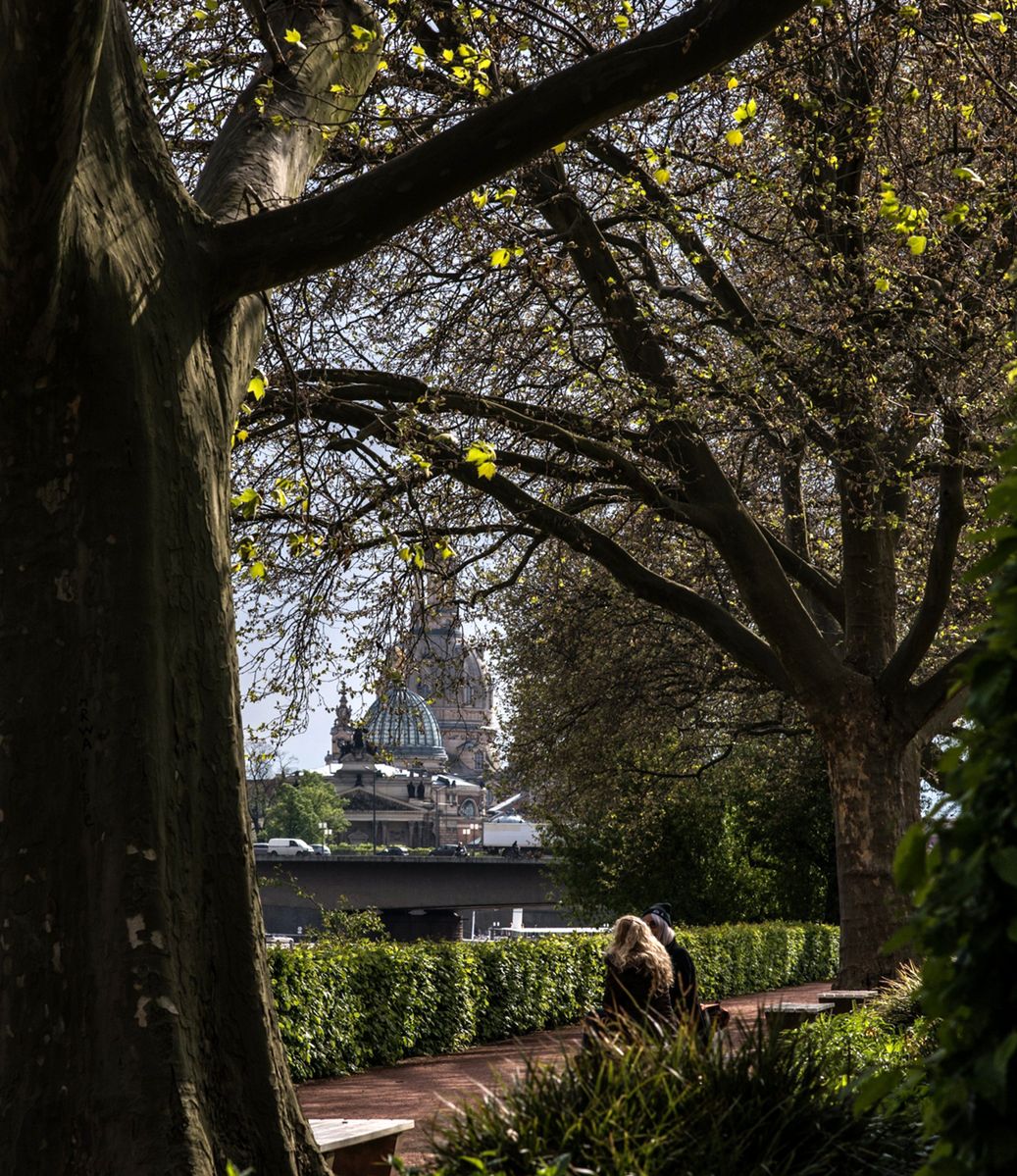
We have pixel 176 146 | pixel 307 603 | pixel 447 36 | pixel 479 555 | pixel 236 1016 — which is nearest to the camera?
pixel 236 1016

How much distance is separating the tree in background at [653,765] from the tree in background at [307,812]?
85083 millimetres

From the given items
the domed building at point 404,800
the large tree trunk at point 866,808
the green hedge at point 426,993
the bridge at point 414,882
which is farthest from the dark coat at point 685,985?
the domed building at point 404,800

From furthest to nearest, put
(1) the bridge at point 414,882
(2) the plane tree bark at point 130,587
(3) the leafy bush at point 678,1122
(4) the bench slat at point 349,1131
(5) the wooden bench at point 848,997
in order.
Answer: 1. (1) the bridge at point 414,882
2. (5) the wooden bench at point 848,997
3. (4) the bench slat at point 349,1131
4. (3) the leafy bush at point 678,1122
5. (2) the plane tree bark at point 130,587

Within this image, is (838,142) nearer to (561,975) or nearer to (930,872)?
(930,872)

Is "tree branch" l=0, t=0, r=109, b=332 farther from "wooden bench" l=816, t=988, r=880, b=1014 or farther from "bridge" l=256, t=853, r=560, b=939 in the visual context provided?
"bridge" l=256, t=853, r=560, b=939

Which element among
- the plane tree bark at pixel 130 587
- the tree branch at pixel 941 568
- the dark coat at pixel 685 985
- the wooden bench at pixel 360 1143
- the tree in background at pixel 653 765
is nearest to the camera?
the plane tree bark at pixel 130 587

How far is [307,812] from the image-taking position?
4592 inches

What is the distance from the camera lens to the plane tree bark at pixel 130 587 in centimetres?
418

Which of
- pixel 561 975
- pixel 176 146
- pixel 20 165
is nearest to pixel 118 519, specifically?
pixel 20 165

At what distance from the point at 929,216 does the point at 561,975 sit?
1297 centimetres

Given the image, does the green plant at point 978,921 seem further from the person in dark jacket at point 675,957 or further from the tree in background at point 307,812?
the tree in background at point 307,812

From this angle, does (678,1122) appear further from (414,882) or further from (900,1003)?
(414,882)

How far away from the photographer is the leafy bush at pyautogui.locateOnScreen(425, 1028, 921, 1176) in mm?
4320

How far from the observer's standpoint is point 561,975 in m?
20.1
